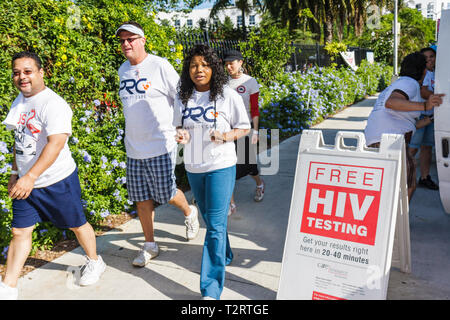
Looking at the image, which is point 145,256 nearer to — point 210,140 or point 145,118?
Answer: point 145,118

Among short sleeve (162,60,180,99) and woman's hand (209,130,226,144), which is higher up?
short sleeve (162,60,180,99)

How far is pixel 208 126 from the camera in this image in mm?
3004

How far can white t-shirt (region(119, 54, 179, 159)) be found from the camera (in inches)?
136

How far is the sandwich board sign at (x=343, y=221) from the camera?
253 cm

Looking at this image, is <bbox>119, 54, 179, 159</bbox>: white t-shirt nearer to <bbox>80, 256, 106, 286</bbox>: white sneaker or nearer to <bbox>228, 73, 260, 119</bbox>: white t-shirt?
<bbox>80, 256, 106, 286</bbox>: white sneaker

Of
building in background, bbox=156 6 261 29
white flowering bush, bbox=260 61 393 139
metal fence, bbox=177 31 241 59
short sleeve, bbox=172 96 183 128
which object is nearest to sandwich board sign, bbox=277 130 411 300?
short sleeve, bbox=172 96 183 128

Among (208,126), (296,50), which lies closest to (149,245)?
(208,126)

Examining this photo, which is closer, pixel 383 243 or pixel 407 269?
pixel 383 243

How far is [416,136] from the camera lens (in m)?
5.33

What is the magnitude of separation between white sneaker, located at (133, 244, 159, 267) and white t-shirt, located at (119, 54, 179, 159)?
0.85 meters

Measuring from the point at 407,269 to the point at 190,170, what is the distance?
1.89 m

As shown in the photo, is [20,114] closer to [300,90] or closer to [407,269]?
[407,269]
